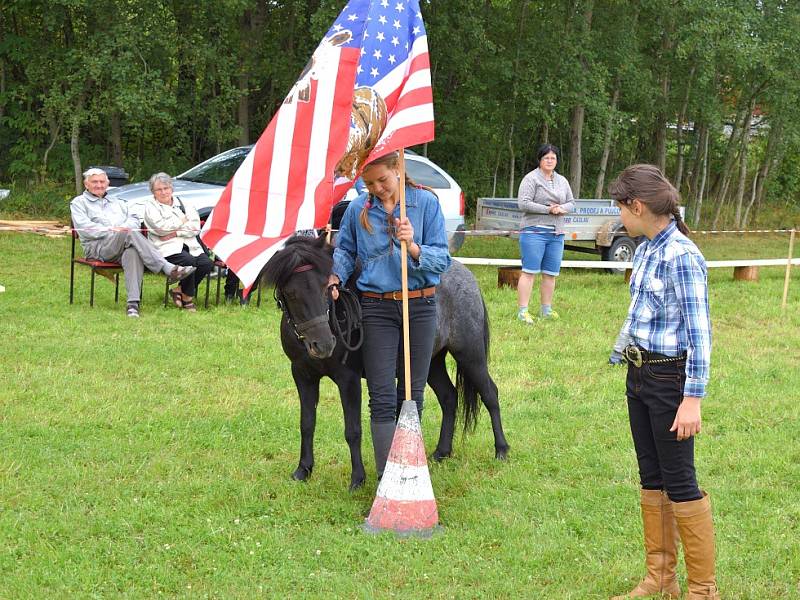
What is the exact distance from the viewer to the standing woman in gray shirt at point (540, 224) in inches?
401

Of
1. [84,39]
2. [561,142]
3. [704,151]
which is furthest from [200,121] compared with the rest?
[704,151]

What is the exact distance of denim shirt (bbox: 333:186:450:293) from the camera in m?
4.62

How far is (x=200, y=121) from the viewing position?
19.6m

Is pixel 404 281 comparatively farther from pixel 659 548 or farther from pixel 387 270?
pixel 659 548

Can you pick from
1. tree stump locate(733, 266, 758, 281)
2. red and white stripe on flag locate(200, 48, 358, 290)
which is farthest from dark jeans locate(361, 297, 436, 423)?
tree stump locate(733, 266, 758, 281)

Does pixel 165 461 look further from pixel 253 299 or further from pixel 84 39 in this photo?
pixel 84 39

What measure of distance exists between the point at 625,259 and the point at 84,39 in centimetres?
1121

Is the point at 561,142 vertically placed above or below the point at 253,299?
above

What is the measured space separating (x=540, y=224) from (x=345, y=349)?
18.8ft

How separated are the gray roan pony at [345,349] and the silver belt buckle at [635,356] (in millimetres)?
1548

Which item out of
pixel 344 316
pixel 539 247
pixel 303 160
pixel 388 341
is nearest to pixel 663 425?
pixel 388 341

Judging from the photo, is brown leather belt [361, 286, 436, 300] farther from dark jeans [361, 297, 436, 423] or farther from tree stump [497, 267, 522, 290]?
tree stump [497, 267, 522, 290]

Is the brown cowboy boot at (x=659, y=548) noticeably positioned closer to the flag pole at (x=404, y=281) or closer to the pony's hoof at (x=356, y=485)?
the flag pole at (x=404, y=281)

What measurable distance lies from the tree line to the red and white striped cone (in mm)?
12645
